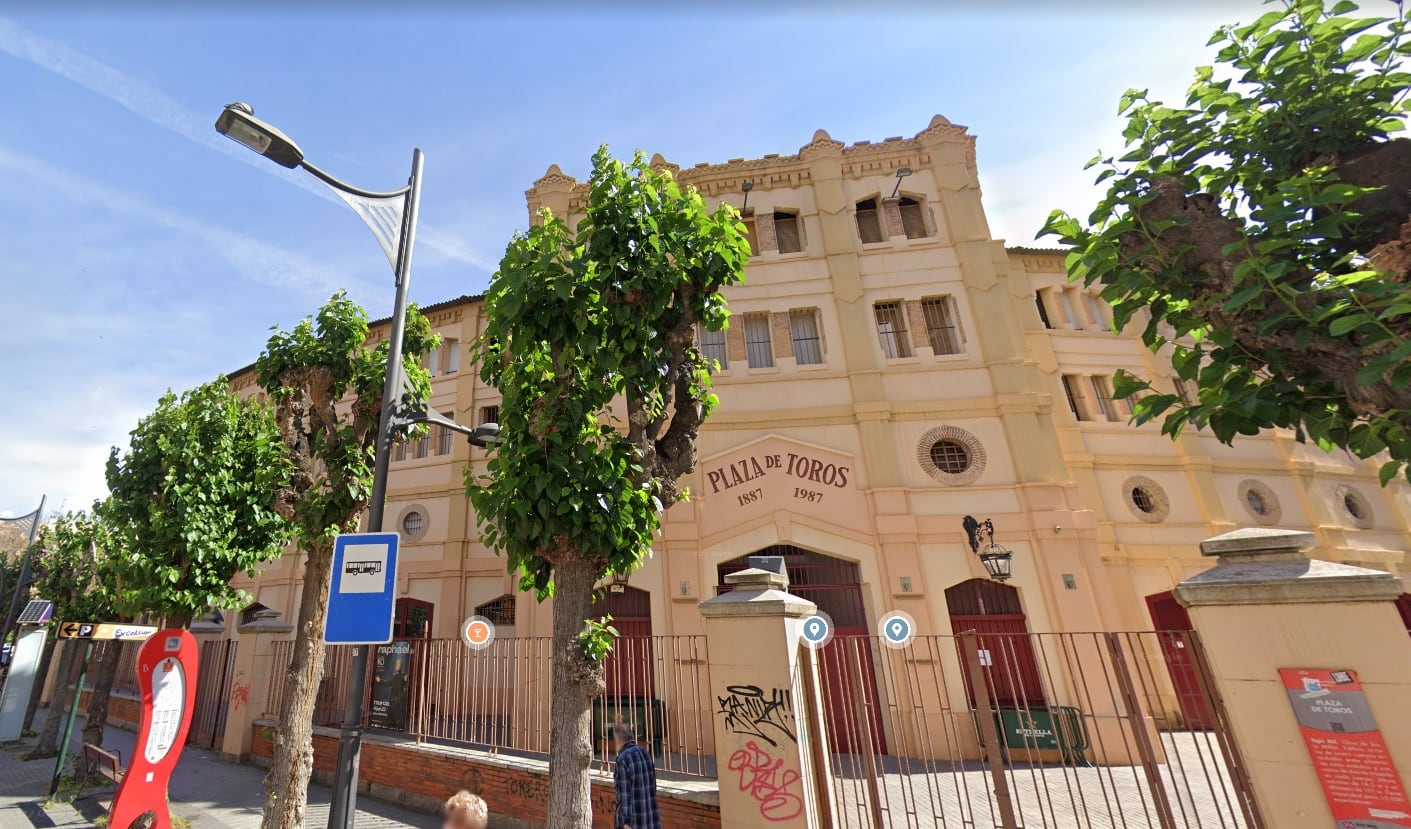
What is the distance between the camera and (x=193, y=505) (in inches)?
380

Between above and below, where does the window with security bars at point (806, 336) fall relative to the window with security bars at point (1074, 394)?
above

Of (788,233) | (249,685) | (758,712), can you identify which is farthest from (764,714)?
(788,233)

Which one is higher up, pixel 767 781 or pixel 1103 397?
pixel 1103 397

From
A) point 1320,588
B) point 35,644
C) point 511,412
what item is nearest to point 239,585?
point 35,644

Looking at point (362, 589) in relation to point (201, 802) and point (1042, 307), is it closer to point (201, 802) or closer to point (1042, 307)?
point (201, 802)

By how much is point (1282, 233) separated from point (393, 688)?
13609mm

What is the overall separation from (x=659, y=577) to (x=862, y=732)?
7.58 meters

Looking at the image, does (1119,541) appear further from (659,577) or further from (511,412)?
(511,412)

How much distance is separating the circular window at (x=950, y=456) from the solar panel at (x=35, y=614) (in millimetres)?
24483

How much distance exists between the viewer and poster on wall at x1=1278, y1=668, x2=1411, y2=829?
327 cm

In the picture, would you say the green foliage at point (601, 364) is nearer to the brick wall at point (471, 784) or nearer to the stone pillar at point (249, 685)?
the brick wall at point (471, 784)

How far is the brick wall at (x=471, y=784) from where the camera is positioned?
675 cm

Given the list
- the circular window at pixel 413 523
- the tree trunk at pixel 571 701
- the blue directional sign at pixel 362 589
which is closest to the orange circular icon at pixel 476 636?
Answer: the tree trunk at pixel 571 701

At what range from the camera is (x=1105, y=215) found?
496cm
